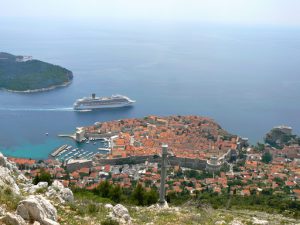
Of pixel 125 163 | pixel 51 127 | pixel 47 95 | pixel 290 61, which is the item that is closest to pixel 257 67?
pixel 290 61

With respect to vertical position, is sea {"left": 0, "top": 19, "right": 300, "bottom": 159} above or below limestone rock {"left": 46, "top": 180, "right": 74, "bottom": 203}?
below

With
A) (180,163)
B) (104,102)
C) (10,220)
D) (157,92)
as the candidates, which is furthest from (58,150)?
(10,220)

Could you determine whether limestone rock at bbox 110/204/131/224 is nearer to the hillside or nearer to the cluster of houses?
the hillside

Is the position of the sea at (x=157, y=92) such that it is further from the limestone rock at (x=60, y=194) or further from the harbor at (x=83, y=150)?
the limestone rock at (x=60, y=194)

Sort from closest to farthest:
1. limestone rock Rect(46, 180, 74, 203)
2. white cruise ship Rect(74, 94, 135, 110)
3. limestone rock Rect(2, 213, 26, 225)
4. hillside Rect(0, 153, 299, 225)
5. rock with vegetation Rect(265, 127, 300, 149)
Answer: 1. limestone rock Rect(2, 213, 26, 225)
2. hillside Rect(0, 153, 299, 225)
3. limestone rock Rect(46, 180, 74, 203)
4. rock with vegetation Rect(265, 127, 300, 149)
5. white cruise ship Rect(74, 94, 135, 110)

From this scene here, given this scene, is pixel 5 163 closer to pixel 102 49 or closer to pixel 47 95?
pixel 47 95

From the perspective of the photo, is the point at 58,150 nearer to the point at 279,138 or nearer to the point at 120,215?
the point at 279,138

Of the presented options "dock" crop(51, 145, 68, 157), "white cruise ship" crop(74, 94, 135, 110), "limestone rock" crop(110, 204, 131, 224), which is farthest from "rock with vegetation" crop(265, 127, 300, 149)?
"limestone rock" crop(110, 204, 131, 224)

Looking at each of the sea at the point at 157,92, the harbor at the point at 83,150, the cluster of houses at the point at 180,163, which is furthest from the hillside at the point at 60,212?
the sea at the point at 157,92

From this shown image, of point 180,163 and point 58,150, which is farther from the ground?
point 180,163
